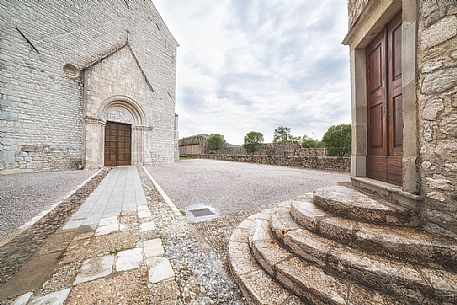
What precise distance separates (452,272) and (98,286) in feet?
8.12

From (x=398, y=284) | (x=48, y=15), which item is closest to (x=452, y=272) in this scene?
(x=398, y=284)

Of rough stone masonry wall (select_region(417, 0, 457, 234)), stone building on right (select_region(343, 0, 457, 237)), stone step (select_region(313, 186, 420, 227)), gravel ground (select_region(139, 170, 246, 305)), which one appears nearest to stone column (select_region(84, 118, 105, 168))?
gravel ground (select_region(139, 170, 246, 305))

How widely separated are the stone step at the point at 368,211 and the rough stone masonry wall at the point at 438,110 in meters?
0.14

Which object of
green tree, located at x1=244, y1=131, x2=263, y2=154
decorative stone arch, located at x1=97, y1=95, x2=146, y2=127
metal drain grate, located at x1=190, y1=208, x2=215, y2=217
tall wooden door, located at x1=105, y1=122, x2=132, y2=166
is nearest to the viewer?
metal drain grate, located at x1=190, y1=208, x2=215, y2=217

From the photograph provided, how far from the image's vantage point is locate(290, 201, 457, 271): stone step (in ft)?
3.74

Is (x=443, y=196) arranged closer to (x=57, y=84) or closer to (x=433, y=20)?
(x=433, y=20)

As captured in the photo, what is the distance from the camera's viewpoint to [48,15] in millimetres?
7586

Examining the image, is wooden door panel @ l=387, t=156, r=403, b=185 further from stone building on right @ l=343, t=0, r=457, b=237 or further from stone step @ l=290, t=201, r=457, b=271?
stone step @ l=290, t=201, r=457, b=271

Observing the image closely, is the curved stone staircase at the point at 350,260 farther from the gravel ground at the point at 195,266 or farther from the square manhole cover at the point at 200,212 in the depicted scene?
the square manhole cover at the point at 200,212

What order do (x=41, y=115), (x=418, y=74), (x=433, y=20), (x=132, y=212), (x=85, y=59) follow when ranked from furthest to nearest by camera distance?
(x=85, y=59) → (x=41, y=115) → (x=132, y=212) → (x=418, y=74) → (x=433, y=20)

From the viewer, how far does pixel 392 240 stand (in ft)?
4.05

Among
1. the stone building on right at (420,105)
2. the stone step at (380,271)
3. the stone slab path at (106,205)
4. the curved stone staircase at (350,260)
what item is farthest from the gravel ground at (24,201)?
the stone building on right at (420,105)

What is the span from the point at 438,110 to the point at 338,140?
9.09 m

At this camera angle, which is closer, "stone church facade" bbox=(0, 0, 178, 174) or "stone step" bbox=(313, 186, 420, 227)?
"stone step" bbox=(313, 186, 420, 227)
